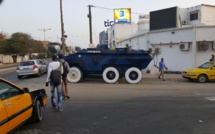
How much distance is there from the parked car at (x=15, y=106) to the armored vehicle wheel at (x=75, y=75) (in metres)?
9.38

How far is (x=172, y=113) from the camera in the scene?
25.0 ft

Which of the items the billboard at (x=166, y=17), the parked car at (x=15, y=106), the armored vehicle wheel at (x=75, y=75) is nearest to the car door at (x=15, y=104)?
the parked car at (x=15, y=106)

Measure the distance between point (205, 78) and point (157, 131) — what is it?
11714mm

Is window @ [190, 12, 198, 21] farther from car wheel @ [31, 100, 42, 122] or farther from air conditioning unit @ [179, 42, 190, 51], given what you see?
car wheel @ [31, 100, 42, 122]

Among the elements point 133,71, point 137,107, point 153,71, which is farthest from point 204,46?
point 137,107

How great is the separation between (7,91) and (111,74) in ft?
35.7

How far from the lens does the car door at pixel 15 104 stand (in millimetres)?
5017

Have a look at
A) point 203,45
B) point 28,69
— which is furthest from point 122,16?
point 28,69

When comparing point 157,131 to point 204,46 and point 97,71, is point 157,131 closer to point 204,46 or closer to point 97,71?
A: point 97,71

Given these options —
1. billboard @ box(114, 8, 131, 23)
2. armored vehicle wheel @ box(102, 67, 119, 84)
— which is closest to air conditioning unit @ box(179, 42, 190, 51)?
armored vehicle wheel @ box(102, 67, 119, 84)

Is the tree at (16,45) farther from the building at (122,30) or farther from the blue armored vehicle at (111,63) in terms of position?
the blue armored vehicle at (111,63)

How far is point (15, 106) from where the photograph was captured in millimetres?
5332

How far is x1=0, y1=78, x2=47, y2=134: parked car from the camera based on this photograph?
4.84m

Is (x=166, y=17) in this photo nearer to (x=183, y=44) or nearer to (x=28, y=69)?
(x=183, y=44)
